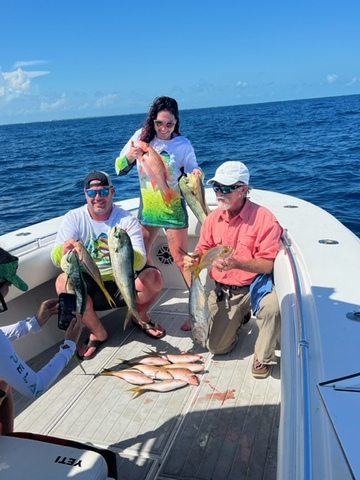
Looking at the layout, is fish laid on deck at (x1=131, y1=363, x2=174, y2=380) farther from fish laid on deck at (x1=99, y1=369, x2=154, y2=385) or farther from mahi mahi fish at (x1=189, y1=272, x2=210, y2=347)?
mahi mahi fish at (x1=189, y1=272, x2=210, y2=347)

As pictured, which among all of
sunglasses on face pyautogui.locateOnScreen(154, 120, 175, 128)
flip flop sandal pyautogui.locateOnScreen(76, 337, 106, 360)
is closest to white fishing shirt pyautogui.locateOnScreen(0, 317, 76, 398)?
flip flop sandal pyautogui.locateOnScreen(76, 337, 106, 360)

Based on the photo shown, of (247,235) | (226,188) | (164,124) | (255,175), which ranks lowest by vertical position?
(255,175)

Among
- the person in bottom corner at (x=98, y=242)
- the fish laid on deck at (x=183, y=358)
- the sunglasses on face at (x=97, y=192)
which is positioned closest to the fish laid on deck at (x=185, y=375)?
the fish laid on deck at (x=183, y=358)

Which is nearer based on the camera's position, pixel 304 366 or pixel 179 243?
pixel 304 366

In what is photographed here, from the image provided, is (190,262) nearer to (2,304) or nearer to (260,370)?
(260,370)

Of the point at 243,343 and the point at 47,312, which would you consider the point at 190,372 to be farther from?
the point at 47,312

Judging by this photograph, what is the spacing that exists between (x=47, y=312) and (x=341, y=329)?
5.45 ft

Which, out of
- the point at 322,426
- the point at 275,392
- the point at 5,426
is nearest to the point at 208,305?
the point at 275,392

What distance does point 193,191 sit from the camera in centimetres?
355

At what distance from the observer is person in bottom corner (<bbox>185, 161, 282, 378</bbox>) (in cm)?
310

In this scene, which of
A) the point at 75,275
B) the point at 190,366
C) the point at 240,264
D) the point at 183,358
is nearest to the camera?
the point at 75,275

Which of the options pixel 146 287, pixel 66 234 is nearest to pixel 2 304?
pixel 66 234

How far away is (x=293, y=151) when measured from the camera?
19719 mm

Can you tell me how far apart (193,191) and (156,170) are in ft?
1.14
